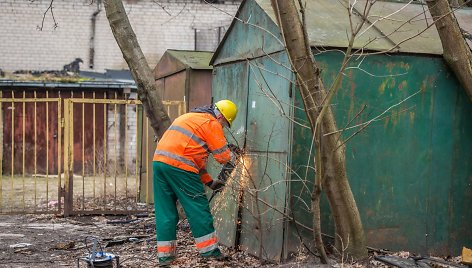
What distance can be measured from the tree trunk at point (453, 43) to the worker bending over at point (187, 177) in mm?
2323

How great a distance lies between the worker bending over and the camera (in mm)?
6109

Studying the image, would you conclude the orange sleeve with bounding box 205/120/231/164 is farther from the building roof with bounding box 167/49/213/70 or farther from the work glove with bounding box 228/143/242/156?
the building roof with bounding box 167/49/213/70

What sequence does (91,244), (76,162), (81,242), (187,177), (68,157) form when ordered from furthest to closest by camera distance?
(76,162)
(68,157)
(81,242)
(91,244)
(187,177)

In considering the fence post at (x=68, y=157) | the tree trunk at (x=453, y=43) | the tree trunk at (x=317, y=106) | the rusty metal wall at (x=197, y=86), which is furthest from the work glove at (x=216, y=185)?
the fence post at (x=68, y=157)

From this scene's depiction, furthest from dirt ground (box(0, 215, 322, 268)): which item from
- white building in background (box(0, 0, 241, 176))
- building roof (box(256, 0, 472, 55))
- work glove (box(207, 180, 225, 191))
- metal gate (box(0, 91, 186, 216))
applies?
white building in background (box(0, 0, 241, 176))

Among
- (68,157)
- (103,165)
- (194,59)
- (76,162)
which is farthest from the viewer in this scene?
(76,162)

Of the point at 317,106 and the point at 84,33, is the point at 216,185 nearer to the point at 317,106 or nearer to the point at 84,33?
the point at 317,106

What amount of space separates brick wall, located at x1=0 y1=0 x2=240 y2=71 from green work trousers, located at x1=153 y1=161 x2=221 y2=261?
1648 centimetres

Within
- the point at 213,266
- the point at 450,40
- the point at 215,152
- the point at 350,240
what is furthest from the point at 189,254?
the point at 450,40

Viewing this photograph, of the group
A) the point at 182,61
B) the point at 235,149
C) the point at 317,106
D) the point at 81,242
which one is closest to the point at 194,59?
the point at 182,61

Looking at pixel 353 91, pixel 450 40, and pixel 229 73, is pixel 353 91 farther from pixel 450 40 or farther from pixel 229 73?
pixel 229 73

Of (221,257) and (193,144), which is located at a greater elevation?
(193,144)

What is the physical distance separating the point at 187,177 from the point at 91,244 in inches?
85.8

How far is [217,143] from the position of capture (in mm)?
6129
